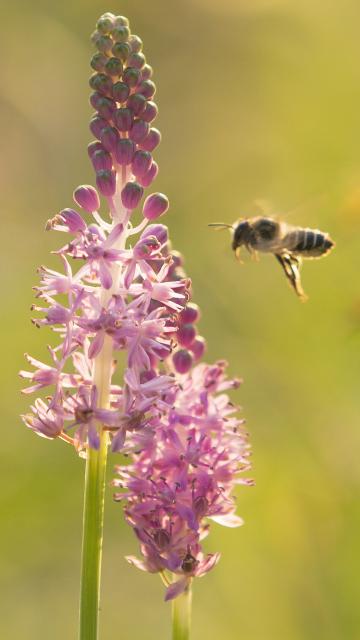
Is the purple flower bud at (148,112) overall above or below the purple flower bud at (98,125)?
above

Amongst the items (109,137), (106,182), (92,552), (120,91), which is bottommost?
(92,552)

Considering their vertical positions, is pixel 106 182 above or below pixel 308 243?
below

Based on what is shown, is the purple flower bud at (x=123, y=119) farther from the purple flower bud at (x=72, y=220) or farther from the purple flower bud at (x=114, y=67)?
the purple flower bud at (x=72, y=220)

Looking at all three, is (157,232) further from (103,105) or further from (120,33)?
(120,33)

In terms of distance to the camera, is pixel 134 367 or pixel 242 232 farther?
pixel 242 232

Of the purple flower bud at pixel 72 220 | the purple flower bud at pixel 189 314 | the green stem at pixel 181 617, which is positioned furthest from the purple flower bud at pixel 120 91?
the green stem at pixel 181 617

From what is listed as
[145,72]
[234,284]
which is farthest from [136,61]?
[234,284]

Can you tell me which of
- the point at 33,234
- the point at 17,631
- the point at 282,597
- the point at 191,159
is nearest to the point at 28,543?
the point at 17,631
